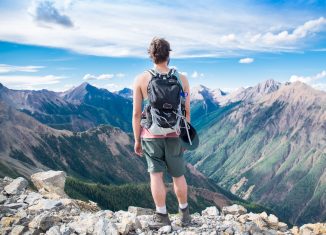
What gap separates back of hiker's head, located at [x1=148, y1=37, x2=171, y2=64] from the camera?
12.0 metres

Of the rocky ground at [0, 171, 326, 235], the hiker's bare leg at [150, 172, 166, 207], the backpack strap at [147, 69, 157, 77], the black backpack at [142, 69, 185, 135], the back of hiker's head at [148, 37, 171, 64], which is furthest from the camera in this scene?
the hiker's bare leg at [150, 172, 166, 207]

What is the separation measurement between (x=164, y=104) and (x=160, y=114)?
367mm

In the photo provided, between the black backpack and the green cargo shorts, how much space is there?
1.41ft

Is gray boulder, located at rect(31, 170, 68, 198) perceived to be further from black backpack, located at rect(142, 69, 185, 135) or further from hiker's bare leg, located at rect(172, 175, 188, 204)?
black backpack, located at rect(142, 69, 185, 135)

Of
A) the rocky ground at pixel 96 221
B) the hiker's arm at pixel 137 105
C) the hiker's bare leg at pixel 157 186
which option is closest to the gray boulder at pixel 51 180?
the rocky ground at pixel 96 221

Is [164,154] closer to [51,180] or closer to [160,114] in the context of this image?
[160,114]

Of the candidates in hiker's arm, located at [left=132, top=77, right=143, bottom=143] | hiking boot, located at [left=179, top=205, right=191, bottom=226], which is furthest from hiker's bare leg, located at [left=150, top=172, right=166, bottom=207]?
hiker's arm, located at [left=132, top=77, right=143, bottom=143]

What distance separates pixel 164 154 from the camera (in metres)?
12.8

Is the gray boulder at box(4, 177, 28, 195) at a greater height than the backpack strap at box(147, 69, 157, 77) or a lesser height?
lesser

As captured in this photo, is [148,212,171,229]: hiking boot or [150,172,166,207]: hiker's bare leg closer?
[150,172,166,207]: hiker's bare leg

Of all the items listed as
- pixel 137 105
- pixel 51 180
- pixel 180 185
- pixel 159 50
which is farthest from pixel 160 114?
pixel 51 180

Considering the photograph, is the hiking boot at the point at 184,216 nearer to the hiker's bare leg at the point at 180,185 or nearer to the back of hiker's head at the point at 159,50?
the hiker's bare leg at the point at 180,185

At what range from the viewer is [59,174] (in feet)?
92.7

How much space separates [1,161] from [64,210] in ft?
480
